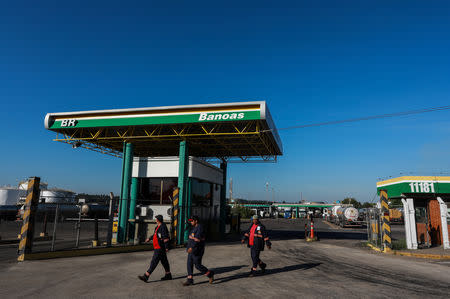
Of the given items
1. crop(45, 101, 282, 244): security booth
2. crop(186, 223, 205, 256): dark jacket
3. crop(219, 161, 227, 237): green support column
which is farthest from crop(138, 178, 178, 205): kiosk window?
crop(186, 223, 205, 256): dark jacket

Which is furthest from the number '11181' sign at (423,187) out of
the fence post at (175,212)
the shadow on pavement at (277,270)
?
the fence post at (175,212)

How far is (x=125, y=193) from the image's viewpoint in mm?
16859

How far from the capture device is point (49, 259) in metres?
11.0

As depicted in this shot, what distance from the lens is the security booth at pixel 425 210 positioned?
1510 centimetres

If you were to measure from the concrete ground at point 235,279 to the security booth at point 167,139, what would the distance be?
214 inches

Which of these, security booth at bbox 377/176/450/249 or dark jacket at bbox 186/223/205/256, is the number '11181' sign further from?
dark jacket at bbox 186/223/205/256

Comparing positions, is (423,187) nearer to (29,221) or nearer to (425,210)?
(425,210)

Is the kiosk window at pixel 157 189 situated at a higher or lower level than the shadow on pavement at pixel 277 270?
higher

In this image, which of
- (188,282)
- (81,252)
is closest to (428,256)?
(188,282)

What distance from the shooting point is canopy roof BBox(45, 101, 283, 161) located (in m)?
15.2

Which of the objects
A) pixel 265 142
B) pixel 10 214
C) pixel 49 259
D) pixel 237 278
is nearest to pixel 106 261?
pixel 49 259

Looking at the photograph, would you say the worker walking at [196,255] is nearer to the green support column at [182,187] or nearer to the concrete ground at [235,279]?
the concrete ground at [235,279]

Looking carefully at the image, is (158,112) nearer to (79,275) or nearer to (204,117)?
(204,117)

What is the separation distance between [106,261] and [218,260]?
174 inches
